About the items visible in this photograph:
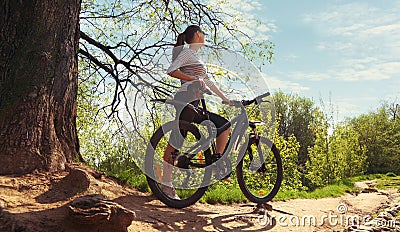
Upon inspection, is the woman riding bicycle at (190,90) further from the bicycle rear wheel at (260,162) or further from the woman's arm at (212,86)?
the bicycle rear wheel at (260,162)

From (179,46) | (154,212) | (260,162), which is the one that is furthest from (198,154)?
(179,46)

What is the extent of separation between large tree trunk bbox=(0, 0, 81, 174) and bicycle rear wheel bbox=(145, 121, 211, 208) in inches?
33.1

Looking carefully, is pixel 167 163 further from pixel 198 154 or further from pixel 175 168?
pixel 198 154

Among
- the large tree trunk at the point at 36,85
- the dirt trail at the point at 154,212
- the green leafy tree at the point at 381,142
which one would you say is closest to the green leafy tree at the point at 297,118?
the green leafy tree at the point at 381,142

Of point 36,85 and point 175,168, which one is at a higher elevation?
point 36,85

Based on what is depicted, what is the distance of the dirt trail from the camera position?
2.80 m

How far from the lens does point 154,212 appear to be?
3.82 m

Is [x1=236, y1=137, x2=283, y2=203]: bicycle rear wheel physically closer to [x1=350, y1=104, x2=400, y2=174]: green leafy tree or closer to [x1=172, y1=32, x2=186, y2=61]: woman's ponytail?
[x1=172, y1=32, x2=186, y2=61]: woman's ponytail

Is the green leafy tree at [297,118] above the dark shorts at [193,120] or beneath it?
above

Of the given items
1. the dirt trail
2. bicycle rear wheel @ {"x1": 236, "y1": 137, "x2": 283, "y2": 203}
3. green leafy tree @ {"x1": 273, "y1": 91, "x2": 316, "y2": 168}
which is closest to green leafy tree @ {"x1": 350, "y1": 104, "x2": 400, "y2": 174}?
green leafy tree @ {"x1": 273, "y1": 91, "x2": 316, "y2": 168}

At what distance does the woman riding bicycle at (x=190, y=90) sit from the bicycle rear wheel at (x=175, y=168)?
8cm

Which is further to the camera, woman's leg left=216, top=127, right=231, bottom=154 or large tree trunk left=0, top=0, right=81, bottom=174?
woman's leg left=216, top=127, right=231, bottom=154

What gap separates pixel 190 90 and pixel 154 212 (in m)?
1.38

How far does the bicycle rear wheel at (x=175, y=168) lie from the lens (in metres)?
4.09
